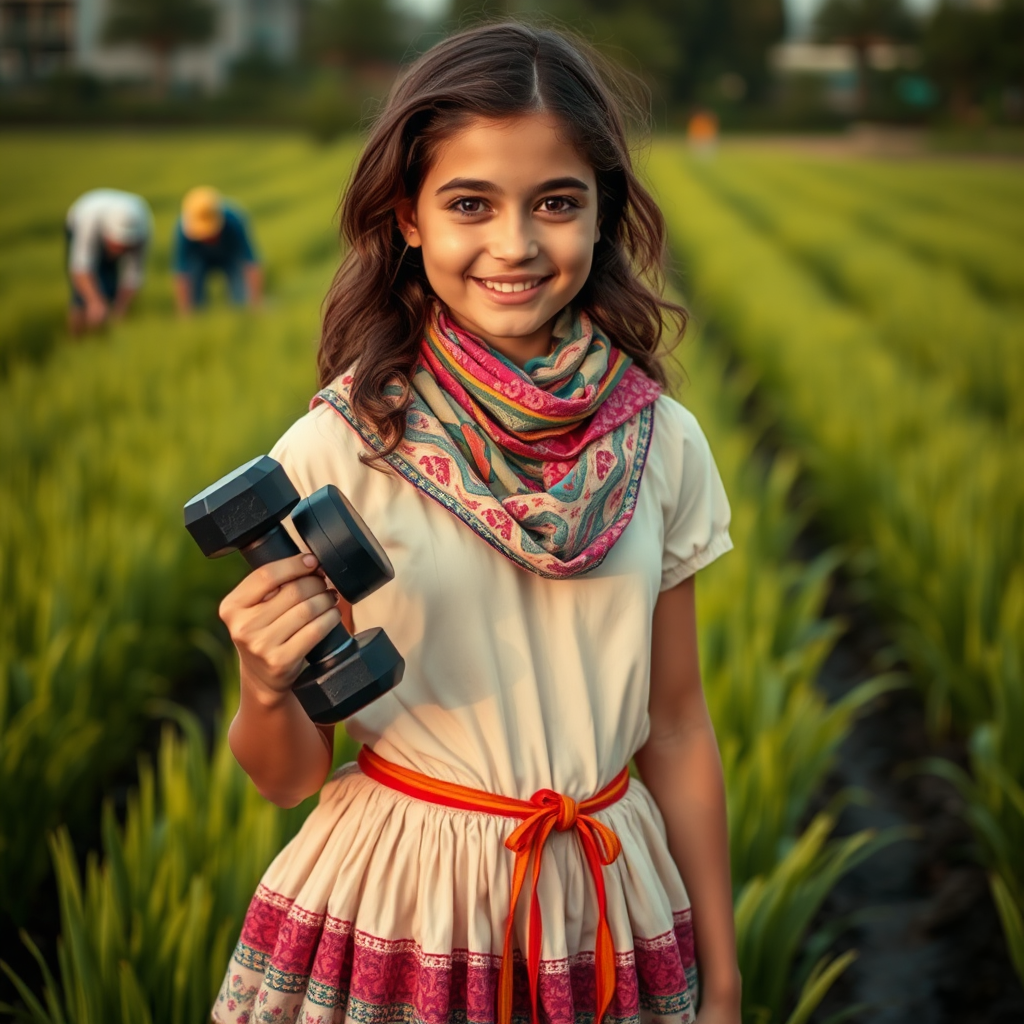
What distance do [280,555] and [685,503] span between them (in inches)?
17.7

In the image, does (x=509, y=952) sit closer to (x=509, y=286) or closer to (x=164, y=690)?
(x=509, y=286)

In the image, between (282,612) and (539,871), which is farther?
(539,871)

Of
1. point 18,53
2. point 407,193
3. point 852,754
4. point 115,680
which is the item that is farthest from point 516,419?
point 18,53

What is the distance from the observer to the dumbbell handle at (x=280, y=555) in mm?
963

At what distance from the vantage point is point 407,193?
3.88ft

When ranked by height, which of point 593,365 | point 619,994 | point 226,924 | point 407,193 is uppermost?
point 407,193

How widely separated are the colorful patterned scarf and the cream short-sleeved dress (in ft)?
0.14

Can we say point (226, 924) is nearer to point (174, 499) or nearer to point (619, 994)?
point (619, 994)

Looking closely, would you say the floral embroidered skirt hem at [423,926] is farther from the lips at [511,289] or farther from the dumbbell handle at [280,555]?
the lips at [511,289]

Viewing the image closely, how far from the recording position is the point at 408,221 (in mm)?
1207

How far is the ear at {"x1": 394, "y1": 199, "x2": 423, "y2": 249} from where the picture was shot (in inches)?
46.9

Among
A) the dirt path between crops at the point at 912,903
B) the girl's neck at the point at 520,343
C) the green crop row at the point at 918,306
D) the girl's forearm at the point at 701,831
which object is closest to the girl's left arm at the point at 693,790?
the girl's forearm at the point at 701,831

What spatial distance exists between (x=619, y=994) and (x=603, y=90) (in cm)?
85

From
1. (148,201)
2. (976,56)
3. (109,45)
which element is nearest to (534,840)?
(976,56)
